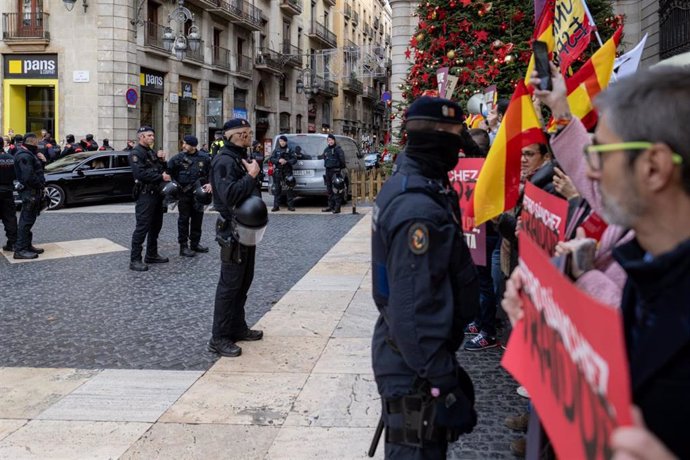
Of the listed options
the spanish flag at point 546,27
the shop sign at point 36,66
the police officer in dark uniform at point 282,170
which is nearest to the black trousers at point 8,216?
the police officer in dark uniform at point 282,170

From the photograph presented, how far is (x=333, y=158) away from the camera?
16469mm

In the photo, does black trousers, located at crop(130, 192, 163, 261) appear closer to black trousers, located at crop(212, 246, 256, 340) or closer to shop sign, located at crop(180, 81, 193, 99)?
black trousers, located at crop(212, 246, 256, 340)

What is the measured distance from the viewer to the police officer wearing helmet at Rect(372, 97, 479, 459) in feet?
7.76

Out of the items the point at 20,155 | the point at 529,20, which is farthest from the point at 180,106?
the point at 529,20

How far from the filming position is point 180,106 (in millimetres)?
29656

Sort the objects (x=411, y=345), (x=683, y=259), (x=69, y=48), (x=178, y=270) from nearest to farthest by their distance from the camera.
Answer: (x=683, y=259), (x=411, y=345), (x=178, y=270), (x=69, y=48)

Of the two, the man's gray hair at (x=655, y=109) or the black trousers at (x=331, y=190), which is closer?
the man's gray hair at (x=655, y=109)

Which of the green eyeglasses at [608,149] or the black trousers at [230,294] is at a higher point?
the green eyeglasses at [608,149]

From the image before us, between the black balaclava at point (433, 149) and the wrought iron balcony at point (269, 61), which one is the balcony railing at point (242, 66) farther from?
the black balaclava at point (433, 149)

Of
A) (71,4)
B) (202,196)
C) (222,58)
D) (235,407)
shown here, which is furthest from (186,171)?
(222,58)

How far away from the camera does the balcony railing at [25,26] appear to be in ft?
81.1

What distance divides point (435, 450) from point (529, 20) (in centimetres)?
909

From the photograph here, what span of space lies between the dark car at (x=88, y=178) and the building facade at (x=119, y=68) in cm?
541

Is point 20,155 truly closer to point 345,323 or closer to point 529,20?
point 345,323
